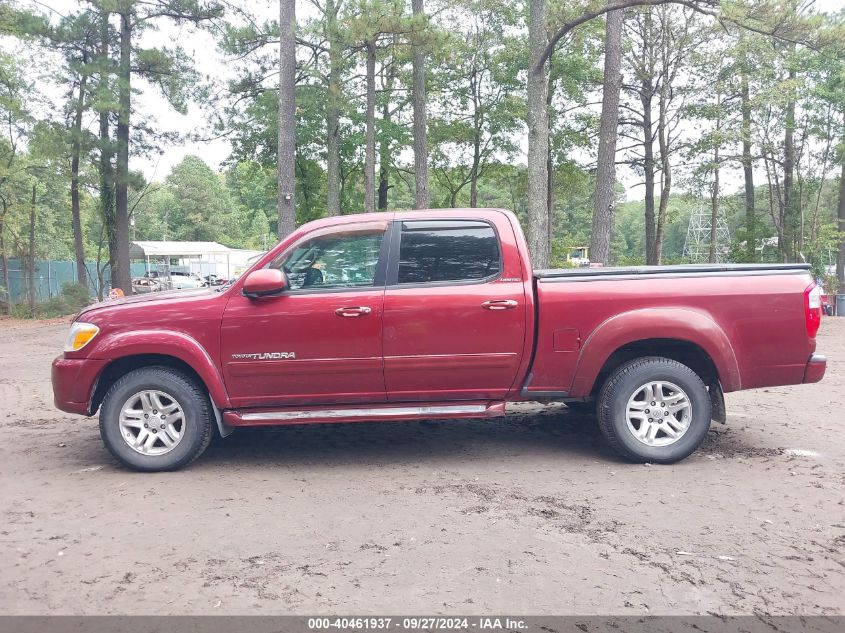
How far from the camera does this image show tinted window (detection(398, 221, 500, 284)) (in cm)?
519

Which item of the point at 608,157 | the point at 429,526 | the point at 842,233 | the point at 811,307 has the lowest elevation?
the point at 429,526

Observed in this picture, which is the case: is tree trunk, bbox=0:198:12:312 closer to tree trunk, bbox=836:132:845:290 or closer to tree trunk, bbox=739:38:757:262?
tree trunk, bbox=739:38:757:262

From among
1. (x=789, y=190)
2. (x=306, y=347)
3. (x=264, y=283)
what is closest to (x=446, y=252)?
(x=306, y=347)

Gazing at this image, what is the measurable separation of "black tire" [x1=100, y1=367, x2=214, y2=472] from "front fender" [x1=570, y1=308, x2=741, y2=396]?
3.00 m

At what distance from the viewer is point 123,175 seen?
70.9ft

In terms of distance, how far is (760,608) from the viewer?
2967 mm

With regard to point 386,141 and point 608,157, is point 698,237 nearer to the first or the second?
point 386,141

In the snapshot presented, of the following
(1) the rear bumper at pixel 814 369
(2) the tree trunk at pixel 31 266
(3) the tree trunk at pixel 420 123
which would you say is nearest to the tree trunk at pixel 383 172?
(3) the tree trunk at pixel 420 123

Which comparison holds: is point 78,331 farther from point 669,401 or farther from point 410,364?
point 669,401

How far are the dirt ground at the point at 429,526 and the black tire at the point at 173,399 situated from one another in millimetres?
130

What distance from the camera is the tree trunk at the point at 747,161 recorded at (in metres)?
23.4

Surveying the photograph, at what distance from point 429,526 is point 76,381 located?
3.03 m

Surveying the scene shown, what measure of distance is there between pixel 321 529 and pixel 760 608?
233cm

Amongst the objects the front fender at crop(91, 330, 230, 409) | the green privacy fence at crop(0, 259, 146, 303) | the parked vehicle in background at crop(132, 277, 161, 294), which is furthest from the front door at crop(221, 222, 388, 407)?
the parked vehicle in background at crop(132, 277, 161, 294)
